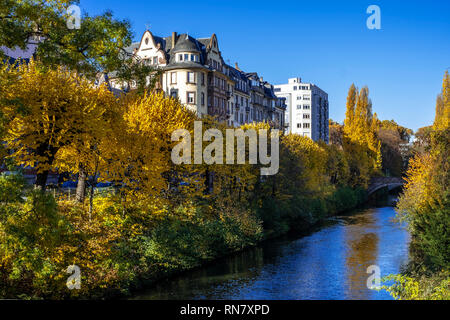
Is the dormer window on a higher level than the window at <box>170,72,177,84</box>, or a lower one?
higher

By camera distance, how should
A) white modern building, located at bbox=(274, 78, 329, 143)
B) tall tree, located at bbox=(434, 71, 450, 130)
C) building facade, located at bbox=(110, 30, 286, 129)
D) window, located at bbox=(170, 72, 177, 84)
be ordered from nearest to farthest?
tall tree, located at bbox=(434, 71, 450, 130) < building facade, located at bbox=(110, 30, 286, 129) < window, located at bbox=(170, 72, 177, 84) < white modern building, located at bbox=(274, 78, 329, 143)

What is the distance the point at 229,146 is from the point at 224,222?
8.45m

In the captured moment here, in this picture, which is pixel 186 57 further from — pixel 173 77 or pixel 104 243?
pixel 104 243

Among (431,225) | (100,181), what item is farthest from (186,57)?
(431,225)

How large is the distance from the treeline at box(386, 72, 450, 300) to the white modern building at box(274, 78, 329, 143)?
105 m

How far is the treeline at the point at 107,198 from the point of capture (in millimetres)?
21625

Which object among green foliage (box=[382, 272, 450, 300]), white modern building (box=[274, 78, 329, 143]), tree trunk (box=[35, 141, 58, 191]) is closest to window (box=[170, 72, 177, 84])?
tree trunk (box=[35, 141, 58, 191])

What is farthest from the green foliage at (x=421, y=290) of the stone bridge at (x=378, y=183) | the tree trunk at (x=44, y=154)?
the stone bridge at (x=378, y=183)

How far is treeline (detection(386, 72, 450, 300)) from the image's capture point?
21812 millimetres

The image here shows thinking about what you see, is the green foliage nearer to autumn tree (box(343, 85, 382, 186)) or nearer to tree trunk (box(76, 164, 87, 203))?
tree trunk (box(76, 164, 87, 203))

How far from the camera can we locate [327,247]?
43.6m
